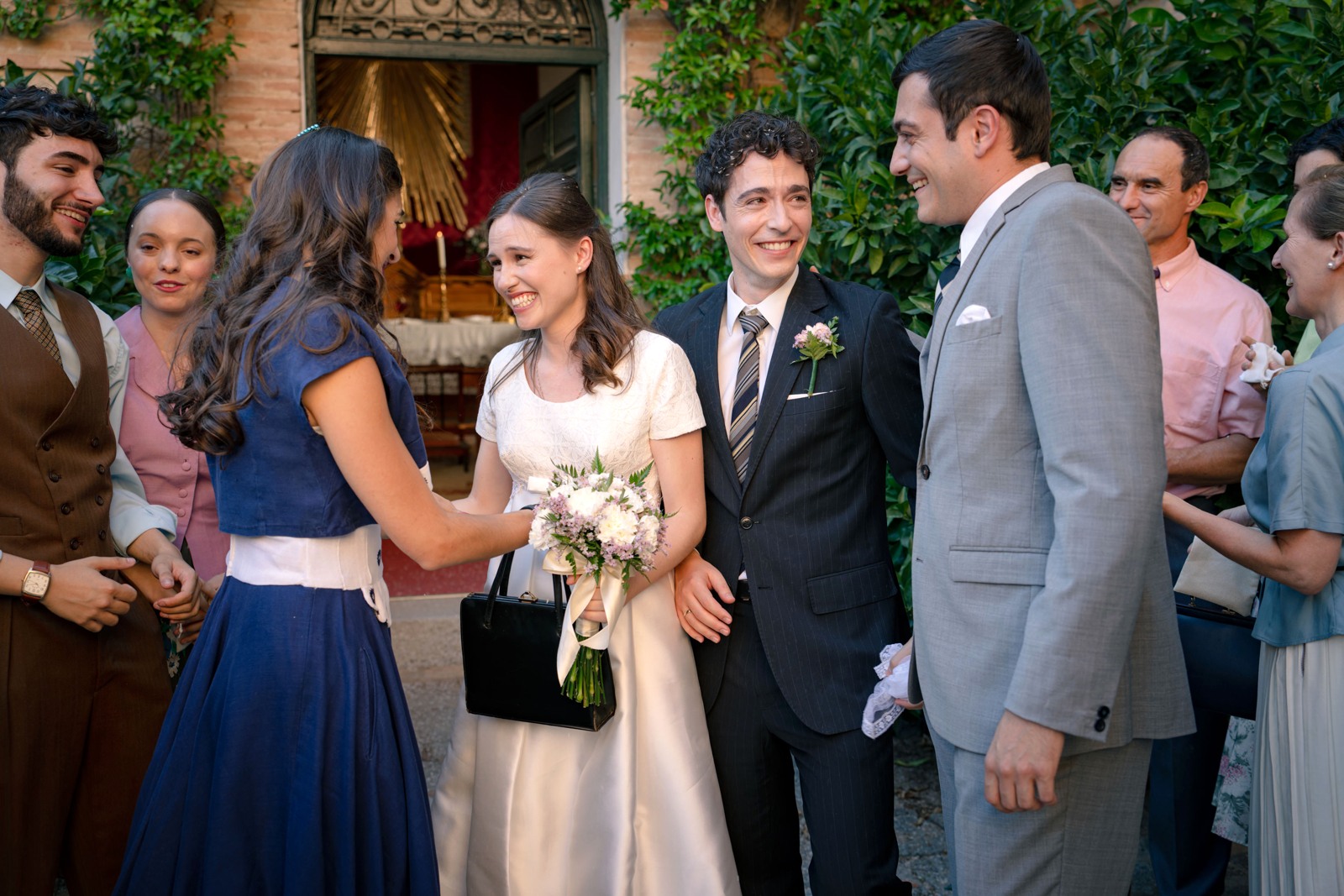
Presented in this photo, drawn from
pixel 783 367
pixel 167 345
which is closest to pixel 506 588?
pixel 783 367

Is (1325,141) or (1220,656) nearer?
(1220,656)

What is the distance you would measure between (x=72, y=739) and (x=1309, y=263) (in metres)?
3.28

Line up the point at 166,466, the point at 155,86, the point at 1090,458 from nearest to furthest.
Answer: the point at 1090,458, the point at 166,466, the point at 155,86

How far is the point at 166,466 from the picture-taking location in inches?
133

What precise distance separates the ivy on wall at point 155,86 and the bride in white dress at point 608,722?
3657mm

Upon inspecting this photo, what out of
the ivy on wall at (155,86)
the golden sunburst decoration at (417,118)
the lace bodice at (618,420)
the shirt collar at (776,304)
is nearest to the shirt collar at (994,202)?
the shirt collar at (776,304)

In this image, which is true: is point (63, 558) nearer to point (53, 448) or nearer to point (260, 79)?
point (53, 448)

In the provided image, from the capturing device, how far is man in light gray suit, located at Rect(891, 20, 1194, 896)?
68.4 inches

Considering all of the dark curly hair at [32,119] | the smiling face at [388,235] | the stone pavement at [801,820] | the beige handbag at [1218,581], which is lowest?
the stone pavement at [801,820]

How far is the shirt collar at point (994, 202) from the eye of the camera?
206 centimetres

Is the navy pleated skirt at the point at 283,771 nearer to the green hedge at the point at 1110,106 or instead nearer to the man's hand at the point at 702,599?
the man's hand at the point at 702,599

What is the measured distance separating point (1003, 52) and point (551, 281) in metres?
1.22

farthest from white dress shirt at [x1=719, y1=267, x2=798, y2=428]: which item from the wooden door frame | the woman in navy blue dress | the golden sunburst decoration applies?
the golden sunburst decoration

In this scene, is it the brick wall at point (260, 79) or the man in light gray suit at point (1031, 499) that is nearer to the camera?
the man in light gray suit at point (1031, 499)
